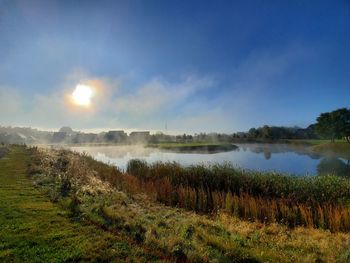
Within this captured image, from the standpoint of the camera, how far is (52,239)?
6.26 m

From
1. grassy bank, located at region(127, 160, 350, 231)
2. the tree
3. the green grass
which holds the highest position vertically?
the tree

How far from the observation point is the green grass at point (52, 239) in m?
5.54

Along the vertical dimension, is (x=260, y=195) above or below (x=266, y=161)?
below

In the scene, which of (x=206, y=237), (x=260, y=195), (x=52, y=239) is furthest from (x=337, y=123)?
(x=52, y=239)

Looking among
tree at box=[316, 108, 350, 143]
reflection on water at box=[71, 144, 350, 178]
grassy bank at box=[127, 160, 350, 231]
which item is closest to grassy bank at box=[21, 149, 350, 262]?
grassy bank at box=[127, 160, 350, 231]

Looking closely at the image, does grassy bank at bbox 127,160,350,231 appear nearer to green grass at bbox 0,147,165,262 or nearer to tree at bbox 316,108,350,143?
green grass at bbox 0,147,165,262

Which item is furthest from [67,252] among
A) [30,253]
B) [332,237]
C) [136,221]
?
[332,237]

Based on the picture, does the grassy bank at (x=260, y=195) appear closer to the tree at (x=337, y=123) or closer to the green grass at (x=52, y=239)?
the green grass at (x=52, y=239)

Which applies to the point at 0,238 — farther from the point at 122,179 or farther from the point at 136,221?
the point at 122,179

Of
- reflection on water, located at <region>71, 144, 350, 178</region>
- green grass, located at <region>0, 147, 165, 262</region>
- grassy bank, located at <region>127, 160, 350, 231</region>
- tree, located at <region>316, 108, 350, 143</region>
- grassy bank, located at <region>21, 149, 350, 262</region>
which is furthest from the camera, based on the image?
tree, located at <region>316, 108, 350, 143</region>

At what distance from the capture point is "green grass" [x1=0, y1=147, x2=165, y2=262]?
5.54 metres

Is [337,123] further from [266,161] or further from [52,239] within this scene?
[52,239]

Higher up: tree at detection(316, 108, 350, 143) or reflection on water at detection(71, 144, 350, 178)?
tree at detection(316, 108, 350, 143)

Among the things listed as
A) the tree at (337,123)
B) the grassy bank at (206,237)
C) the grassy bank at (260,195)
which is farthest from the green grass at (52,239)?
the tree at (337,123)
